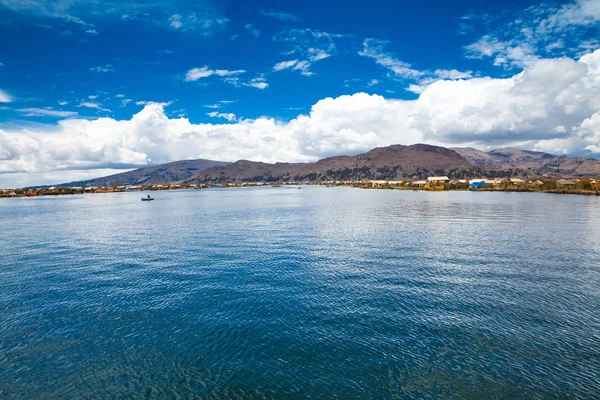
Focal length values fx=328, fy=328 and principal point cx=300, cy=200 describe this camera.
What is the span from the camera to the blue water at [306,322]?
65.8 feet

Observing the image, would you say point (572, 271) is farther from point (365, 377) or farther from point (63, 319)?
point (63, 319)

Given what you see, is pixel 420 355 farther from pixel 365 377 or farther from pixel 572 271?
pixel 572 271

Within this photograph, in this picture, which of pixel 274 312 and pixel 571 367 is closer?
pixel 571 367

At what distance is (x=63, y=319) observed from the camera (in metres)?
29.1

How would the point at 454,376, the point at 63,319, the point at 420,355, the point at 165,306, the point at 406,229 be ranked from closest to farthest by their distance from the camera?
the point at 454,376 < the point at 420,355 < the point at 63,319 < the point at 165,306 < the point at 406,229

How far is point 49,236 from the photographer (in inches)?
2889

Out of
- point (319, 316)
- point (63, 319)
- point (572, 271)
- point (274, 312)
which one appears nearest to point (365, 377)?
point (319, 316)

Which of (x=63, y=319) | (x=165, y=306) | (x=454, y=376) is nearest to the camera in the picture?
(x=454, y=376)

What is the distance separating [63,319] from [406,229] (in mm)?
63055

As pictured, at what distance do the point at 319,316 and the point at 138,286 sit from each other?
21.9 metres

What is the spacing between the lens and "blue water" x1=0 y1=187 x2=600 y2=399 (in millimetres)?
20062

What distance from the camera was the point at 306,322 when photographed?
90.2 ft

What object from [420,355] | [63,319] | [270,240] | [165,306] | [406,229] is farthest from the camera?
[406,229]

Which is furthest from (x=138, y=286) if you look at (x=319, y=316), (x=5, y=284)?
(x=319, y=316)
